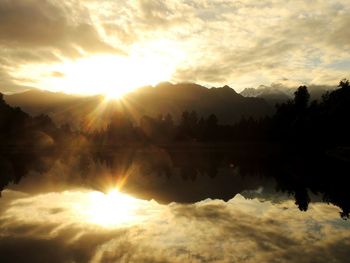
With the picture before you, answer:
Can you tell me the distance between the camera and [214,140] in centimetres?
18175

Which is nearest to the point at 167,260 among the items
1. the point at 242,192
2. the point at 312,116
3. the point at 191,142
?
the point at 242,192

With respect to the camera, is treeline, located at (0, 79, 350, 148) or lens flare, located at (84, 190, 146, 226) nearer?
lens flare, located at (84, 190, 146, 226)

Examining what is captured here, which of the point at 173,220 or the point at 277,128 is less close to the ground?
the point at 277,128

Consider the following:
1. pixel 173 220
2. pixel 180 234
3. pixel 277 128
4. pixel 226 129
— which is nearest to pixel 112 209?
pixel 173 220

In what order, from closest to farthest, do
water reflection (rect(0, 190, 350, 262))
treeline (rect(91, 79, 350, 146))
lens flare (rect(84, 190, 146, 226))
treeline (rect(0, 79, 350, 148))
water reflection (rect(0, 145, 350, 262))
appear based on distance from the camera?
1. water reflection (rect(0, 190, 350, 262))
2. water reflection (rect(0, 145, 350, 262))
3. lens flare (rect(84, 190, 146, 226))
4. treeline (rect(91, 79, 350, 146))
5. treeline (rect(0, 79, 350, 148))

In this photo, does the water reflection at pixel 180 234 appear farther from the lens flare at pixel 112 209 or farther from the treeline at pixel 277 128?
the treeline at pixel 277 128

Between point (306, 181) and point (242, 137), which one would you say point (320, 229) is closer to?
point (306, 181)

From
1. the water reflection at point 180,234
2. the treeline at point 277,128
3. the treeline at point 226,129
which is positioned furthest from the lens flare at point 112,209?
the treeline at point 277,128

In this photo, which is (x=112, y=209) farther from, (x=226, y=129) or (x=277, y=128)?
(x=226, y=129)

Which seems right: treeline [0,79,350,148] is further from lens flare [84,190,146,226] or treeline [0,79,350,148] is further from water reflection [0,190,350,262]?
water reflection [0,190,350,262]

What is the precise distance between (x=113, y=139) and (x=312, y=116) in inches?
3640

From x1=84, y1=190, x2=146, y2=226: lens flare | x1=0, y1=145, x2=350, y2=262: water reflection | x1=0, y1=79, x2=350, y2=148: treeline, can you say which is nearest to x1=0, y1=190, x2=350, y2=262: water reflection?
x1=0, y1=145, x2=350, y2=262: water reflection

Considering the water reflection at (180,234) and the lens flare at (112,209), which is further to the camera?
the lens flare at (112,209)

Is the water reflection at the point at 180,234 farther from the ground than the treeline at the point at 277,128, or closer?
closer
